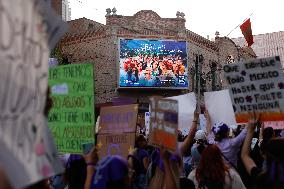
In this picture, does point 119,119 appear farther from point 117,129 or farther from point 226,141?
point 226,141

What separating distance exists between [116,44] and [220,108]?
29707 millimetres

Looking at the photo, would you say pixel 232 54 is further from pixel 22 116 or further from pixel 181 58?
pixel 22 116

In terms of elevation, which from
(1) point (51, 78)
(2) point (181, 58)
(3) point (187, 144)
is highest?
(2) point (181, 58)

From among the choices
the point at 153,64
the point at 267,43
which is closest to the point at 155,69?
the point at 153,64

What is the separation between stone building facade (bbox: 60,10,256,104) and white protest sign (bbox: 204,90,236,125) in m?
29.1

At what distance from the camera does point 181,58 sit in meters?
37.0

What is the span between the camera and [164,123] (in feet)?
16.5

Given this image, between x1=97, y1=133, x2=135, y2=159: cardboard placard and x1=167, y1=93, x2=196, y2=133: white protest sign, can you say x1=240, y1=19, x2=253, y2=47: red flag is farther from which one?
x1=97, y1=133, x2=135, y2=159: cardboard placard

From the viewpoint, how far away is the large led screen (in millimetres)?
36188

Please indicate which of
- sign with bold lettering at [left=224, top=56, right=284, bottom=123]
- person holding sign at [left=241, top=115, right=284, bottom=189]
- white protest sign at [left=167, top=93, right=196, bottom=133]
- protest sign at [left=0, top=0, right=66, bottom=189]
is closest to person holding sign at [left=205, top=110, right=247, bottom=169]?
white protest sign at [left=167, top=93, right=196, bottom=133]

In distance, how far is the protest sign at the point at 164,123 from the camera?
4.80 meters

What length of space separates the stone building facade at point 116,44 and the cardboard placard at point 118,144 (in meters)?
30.1

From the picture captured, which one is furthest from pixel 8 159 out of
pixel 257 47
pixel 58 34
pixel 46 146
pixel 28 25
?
pixel 257 47

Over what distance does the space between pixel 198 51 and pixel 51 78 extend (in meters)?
34.1
